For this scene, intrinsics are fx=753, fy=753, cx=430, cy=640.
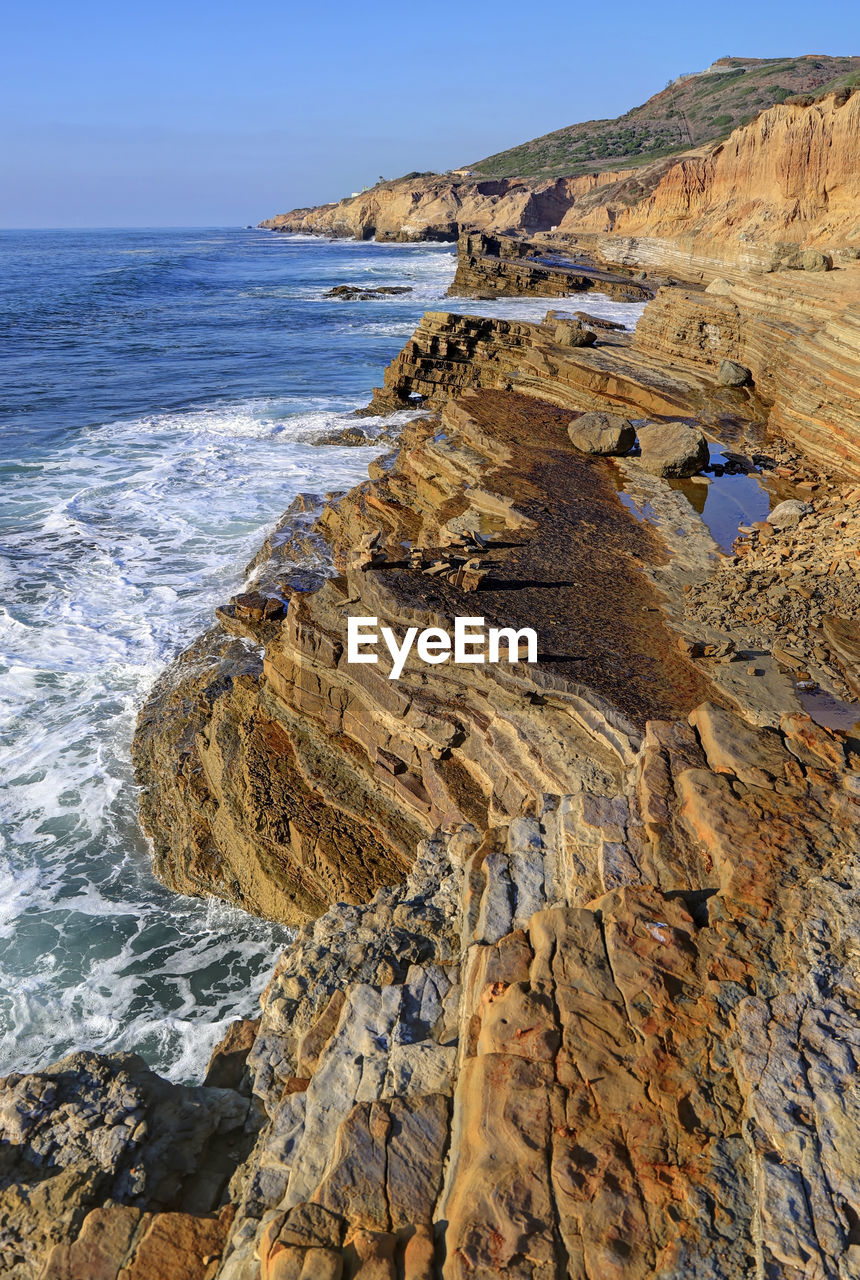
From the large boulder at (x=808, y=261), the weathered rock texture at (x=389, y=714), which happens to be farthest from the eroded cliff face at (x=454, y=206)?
the weathered rock texture at (x=389, y=714)

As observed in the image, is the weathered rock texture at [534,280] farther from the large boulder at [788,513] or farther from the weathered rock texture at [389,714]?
the weathered rock texture at [389,714]

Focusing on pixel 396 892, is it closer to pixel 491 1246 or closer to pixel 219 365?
pixel 491 1246

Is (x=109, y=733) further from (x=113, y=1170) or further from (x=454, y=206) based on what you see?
(x=454, y=206)

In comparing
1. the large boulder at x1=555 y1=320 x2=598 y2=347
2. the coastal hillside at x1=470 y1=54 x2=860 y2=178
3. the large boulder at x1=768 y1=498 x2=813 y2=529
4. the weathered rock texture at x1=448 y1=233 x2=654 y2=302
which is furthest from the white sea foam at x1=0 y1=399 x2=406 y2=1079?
the coastal hillside at x1=470 y1=54 x2=860 y2=178

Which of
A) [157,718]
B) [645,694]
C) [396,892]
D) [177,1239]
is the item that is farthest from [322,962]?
[157,718]

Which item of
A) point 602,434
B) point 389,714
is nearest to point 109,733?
point 389,714

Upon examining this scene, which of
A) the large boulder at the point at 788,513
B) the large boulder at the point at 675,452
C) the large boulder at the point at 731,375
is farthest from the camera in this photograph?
the large boulder at the point at 731,375

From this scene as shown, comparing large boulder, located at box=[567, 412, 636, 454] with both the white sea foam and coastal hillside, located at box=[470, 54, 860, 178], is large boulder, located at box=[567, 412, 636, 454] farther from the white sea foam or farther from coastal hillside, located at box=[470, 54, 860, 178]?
coastal hillside, located at box=[470, 54, 860, 178]
